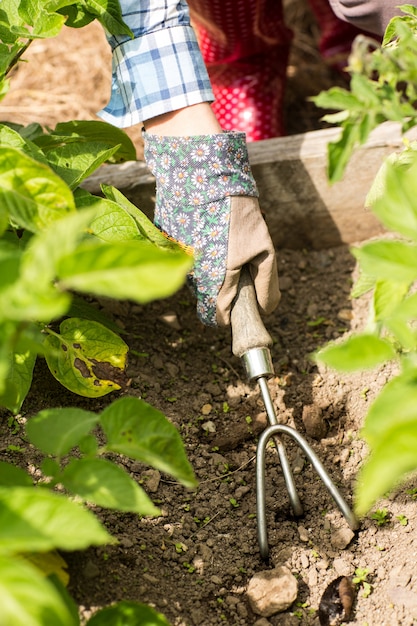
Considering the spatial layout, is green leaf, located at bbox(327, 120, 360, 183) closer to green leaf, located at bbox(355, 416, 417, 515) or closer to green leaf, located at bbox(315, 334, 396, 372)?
green leaf, located at bbox(315, 334, 396, 372)

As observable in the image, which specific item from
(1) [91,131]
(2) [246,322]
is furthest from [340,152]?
(1) [91,131]

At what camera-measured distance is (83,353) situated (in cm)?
119

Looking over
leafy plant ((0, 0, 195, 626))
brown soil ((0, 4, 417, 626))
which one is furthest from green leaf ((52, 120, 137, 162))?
brown soil ((0, 4, 417, 626))

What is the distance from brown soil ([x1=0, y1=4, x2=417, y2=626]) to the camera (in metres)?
1.09

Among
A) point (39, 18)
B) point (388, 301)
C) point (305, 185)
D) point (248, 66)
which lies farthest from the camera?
point (248, 66)

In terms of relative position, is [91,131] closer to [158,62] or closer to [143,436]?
[158,62]

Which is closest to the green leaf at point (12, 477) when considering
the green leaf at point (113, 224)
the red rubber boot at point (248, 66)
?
the green leaf at point (113, 224)

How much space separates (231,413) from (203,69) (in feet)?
2.20

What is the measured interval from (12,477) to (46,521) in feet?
0.67

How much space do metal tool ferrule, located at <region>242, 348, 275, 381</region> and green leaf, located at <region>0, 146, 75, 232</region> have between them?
47 centimetres

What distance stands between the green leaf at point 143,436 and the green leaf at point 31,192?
9.7 inches

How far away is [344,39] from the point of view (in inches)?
81.3

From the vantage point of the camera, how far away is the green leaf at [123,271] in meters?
0.60

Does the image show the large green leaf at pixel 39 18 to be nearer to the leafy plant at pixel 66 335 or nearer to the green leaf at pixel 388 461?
the leafy plant at pixel 66 335
